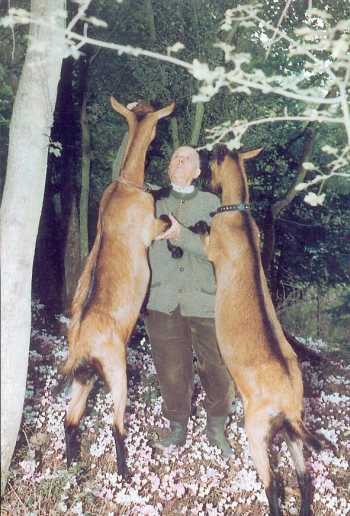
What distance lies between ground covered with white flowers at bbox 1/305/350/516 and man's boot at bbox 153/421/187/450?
3.4 inches

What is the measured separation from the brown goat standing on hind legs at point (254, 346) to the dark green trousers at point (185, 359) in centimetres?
66

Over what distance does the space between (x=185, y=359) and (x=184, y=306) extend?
21.4 inches

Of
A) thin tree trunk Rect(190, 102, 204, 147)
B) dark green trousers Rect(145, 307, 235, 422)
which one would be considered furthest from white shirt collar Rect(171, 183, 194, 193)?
thin tree trunk Rect(190, 102, 204, 147)

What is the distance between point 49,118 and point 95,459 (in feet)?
9.67

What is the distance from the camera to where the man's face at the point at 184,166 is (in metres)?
4.38

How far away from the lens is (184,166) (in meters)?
4.39

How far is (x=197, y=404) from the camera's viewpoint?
20.6ft

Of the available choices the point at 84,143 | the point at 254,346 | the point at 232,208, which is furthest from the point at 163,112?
the point at 84,143

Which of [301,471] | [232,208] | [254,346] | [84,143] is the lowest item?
[301,471]

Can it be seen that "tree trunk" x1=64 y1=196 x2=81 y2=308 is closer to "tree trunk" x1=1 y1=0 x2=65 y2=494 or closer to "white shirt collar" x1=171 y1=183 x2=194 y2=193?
"white shirt collar" x1=171 y1=183 x2=194 y2=193

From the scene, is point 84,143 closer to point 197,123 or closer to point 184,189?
point 197,123

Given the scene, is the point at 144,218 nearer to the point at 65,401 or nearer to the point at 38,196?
the point at 38,196

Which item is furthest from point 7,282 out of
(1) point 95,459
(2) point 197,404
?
(2) point 197,404

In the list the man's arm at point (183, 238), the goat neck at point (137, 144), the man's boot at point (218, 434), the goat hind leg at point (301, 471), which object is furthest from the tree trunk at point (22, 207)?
the man's boot at point (218, 434)
